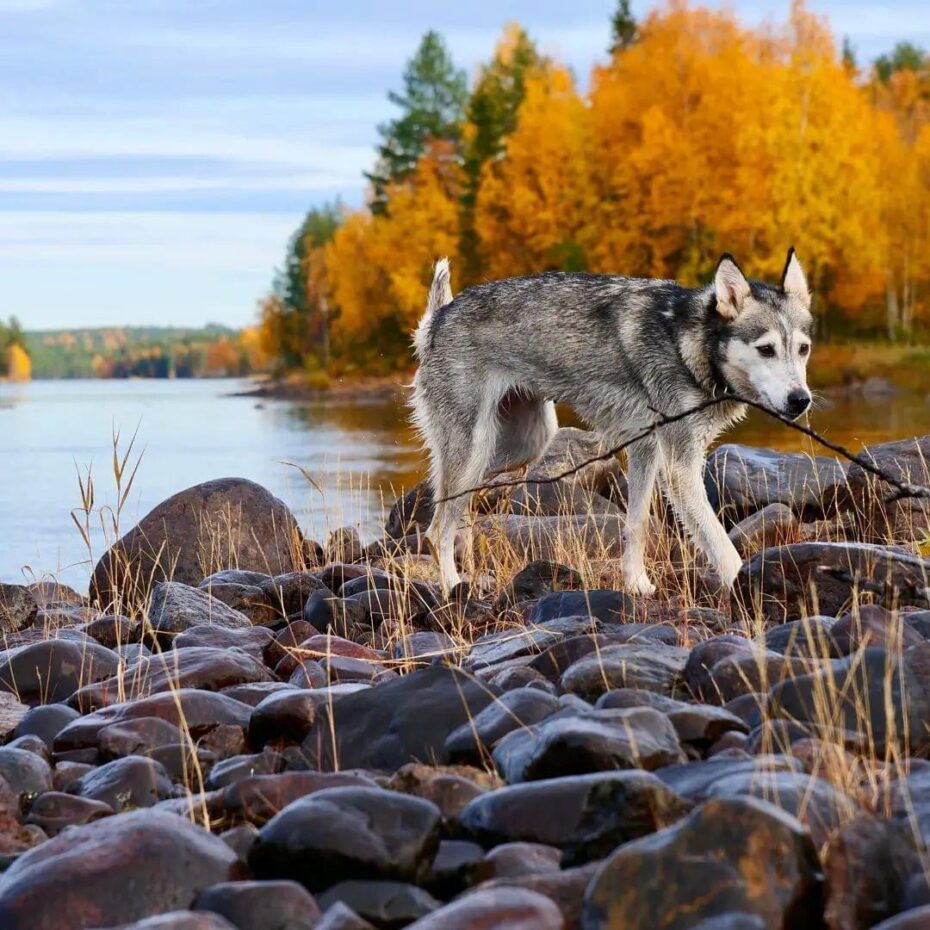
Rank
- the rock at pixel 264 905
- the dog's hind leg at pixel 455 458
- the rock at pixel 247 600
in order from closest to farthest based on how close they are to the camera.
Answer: the rock at pixel 264 905
the rock at pixel 247 600
the dog's hind leg at pixel 455 458

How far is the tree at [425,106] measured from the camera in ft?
192

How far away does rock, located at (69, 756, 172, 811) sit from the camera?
4462mm

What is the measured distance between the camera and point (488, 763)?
4.30m

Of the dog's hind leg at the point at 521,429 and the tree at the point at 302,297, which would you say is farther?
the tree at the point at 302,297

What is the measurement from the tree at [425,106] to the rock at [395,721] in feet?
181

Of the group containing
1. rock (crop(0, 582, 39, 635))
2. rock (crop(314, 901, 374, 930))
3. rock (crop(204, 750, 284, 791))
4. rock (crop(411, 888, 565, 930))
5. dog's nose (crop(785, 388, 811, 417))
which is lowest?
rock (crop(0, 582, 39, 635))

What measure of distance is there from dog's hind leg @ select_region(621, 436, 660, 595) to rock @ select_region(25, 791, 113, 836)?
13.9 ft

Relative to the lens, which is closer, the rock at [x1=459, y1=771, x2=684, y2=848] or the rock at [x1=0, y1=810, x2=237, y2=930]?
the rock at [x1=0, y1=810, x2=237, y2=930]

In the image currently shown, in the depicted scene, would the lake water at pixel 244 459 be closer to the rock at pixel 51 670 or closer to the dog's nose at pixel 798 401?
the dog's nose at pixel 798 401

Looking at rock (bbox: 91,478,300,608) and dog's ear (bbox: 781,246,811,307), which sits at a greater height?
dog's ear (bbox: 781,246,811,307)

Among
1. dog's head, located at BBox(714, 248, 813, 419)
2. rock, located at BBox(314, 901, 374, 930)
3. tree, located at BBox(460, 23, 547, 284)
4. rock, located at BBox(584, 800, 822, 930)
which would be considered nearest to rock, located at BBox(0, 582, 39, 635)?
dog's head, located at BBox(714, 248, 813, 419)

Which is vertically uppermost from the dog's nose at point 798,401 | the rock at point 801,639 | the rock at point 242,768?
the dog's nose at point 798,401

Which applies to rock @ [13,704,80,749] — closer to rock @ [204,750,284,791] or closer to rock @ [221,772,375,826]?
rock @ [204,750,284,791]

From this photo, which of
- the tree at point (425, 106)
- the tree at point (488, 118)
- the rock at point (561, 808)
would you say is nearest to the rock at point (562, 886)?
the rock at point (561, 808)
